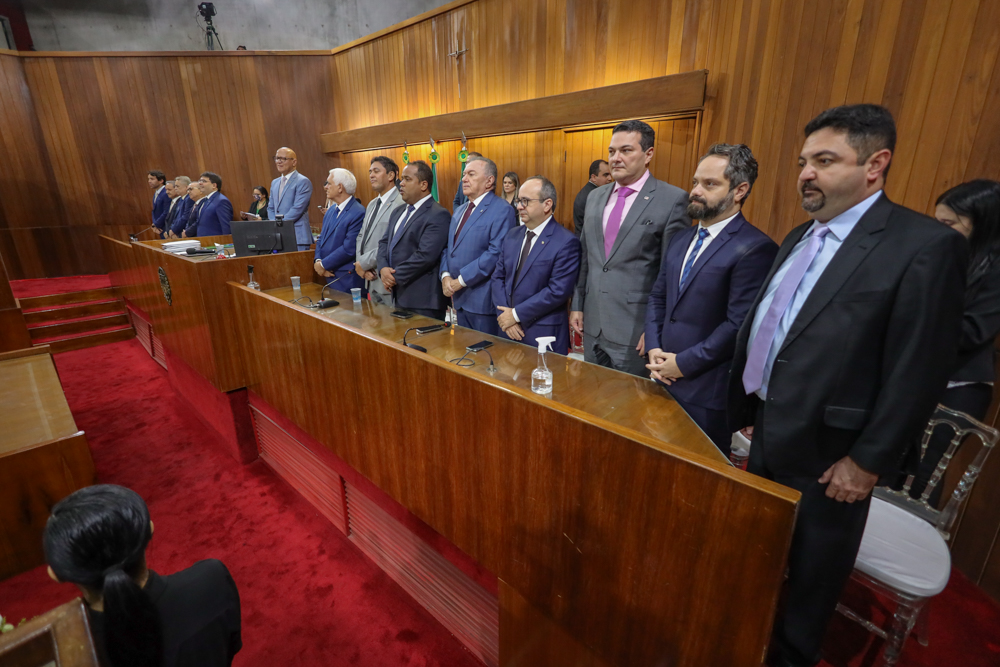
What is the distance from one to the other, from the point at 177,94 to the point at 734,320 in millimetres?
8316

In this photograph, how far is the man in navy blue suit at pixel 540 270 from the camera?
216 centimetres

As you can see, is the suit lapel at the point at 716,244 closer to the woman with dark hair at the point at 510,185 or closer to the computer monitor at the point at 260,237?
the computer monitor at the point at 260,237

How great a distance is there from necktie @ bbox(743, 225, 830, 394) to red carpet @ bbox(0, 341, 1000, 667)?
1047mm

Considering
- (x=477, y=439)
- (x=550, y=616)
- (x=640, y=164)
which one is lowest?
(x=550, y=616)

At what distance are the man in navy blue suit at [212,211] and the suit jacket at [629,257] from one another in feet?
14.0

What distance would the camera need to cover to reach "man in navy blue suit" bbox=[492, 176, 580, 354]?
216 cm

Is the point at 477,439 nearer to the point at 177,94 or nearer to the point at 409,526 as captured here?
the point at 409,526

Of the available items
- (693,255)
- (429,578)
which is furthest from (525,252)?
(429,578)

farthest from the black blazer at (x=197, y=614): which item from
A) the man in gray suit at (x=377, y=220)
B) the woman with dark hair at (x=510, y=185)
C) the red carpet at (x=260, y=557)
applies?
the woman with dark hair at (x=510, y=185)

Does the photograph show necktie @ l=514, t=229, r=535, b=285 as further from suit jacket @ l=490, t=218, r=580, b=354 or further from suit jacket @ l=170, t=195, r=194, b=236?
suit jacket @ l=170, t=195, r=194, b=236

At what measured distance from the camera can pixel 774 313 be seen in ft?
3.96

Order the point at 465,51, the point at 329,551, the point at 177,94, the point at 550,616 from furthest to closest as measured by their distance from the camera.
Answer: the point at 177,94, the point at 465,51, the point at 329,551, the point at 550,616

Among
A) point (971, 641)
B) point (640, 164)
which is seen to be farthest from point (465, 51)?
point (971, 641)

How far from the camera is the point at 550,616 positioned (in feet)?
4.09
